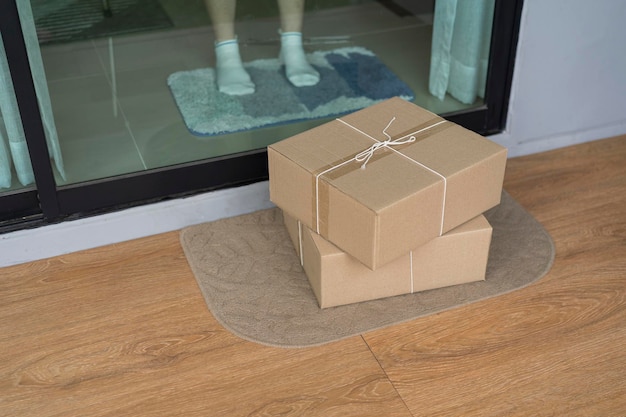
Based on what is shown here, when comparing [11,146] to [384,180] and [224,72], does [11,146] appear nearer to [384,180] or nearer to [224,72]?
[224,72]

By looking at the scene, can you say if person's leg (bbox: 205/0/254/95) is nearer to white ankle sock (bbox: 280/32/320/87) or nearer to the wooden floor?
white ankle sock (bbox: 280/32/320/87)

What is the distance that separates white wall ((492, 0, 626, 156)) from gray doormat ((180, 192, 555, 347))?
33 cm

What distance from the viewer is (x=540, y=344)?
159 centimetres

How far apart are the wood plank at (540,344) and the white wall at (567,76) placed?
0.35 metres

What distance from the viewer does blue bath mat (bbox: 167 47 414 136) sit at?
1.98m

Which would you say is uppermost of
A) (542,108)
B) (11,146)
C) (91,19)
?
(91,19)

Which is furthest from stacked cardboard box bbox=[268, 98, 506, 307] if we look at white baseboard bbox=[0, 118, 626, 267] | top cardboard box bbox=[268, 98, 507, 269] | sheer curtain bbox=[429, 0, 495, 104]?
sheer curtain bbox=[429, 0, 495, 104]

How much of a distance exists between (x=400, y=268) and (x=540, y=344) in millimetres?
337

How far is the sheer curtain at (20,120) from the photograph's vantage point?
1622 mm

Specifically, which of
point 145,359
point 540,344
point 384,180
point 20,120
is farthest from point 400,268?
point 20,120

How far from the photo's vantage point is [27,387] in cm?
150

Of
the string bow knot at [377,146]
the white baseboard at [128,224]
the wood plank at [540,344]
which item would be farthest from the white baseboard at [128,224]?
the wood plank at [540,344]

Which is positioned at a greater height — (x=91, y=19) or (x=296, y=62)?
(x=91, y=19)

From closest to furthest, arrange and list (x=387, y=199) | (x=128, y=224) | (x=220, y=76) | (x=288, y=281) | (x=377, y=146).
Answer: (x=387, y=199), (x=377, y=146), (x=288, y=281), (x=128, y=224), (x=220, y=76)
